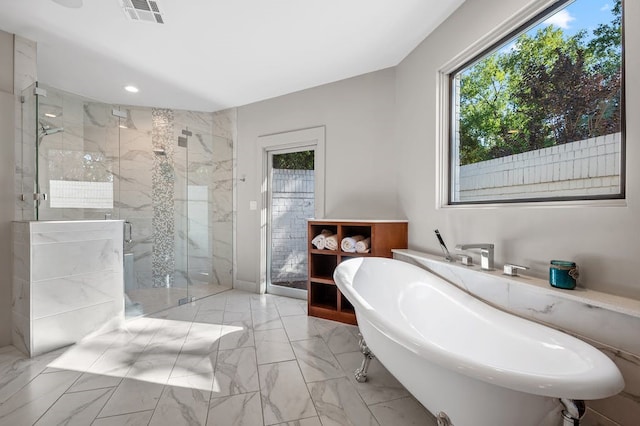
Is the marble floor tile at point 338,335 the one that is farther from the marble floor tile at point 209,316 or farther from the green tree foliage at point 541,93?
the green tree foliage at point 541,93

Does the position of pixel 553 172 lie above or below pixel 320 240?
above

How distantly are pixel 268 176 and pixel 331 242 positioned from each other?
1.35 m

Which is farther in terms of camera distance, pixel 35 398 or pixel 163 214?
pixel 163 214

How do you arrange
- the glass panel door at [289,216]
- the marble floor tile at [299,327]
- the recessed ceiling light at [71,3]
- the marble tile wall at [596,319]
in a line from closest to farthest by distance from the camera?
the marble tile wall at [596,319]
the recessed ceiling light at [71,3]
the marble floor tile at [299,327]
the glass panel door at [289,216]

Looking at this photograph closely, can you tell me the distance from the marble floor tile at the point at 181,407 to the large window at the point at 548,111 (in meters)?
2.02

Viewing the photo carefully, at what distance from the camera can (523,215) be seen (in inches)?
57.4

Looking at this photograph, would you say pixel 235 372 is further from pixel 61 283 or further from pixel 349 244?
pixel 61 283

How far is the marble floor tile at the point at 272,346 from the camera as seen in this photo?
1931 mm

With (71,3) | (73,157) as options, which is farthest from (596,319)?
(73,157)

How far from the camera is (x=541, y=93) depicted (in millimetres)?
1495

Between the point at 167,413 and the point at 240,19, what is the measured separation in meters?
2.46

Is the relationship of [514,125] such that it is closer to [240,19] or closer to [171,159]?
[240,19]

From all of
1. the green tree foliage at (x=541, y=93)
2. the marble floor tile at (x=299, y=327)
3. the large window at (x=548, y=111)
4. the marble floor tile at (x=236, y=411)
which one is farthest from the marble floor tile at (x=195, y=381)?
the green tree foliage at (x=541, y=93)

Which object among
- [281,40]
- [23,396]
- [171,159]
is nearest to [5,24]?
[171,159]
